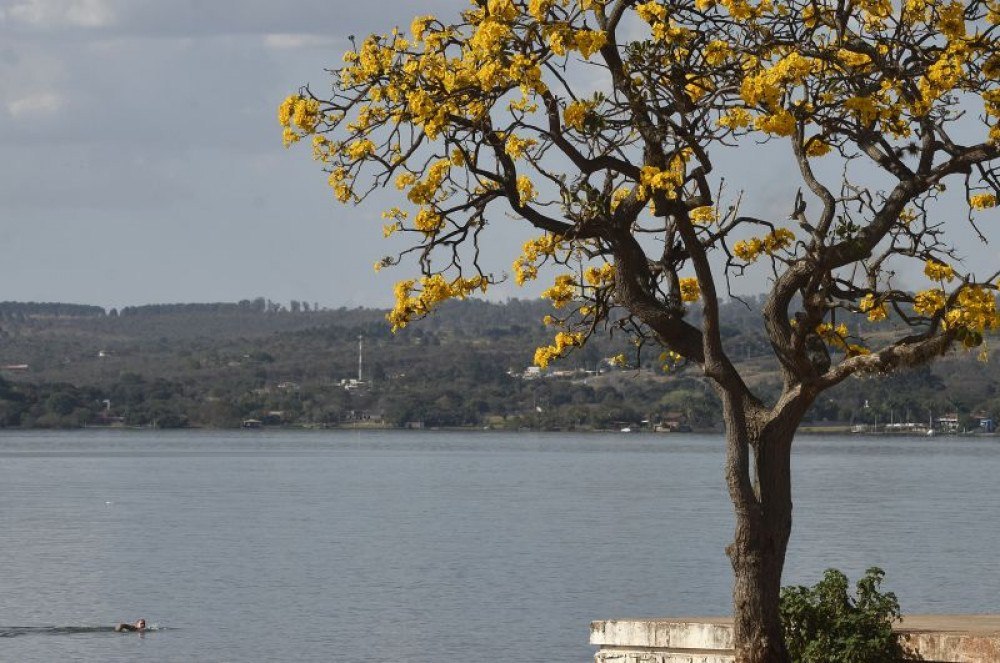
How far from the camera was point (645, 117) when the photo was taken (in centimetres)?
1552

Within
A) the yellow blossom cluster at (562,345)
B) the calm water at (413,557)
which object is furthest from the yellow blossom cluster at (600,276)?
the calm water at (413,557)

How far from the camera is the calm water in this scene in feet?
142

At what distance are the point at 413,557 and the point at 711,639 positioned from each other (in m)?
47.6

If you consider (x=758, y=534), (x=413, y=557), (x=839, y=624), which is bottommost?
(x=413, y=557)

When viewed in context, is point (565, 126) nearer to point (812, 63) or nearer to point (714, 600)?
point (812, 63)

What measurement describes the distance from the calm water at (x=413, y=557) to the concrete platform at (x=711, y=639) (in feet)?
69.5

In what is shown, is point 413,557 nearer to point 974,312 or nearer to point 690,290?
point 690,290

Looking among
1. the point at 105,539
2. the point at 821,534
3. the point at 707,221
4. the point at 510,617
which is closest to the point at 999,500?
the point at 821,534

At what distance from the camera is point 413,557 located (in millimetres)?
64000

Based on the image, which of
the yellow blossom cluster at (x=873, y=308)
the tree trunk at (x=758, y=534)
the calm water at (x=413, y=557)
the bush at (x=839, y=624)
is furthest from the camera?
the calm water at (x=413, y=557)

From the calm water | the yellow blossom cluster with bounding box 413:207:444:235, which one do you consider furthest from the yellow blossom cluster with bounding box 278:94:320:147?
A: the calm water

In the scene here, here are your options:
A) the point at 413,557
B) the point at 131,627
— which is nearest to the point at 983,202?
the point at 131,627

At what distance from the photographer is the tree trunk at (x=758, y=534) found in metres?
15.9

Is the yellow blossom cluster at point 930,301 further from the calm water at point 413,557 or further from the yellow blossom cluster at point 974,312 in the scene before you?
the calm water at point 413,557
